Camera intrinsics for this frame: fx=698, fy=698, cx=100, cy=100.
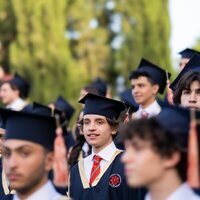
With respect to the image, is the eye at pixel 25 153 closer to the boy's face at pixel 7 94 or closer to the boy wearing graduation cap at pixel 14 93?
the boy wearing graduation cap at pixel 14 93

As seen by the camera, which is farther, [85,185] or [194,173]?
[85,185]

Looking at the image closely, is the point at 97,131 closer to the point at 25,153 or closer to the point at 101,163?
the point at 101,163

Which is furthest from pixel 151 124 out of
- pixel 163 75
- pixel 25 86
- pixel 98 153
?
pixel 25 86

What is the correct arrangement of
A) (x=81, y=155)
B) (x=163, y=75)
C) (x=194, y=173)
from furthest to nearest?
(x=163, y=75) < (x=81, y=155) < (x=194, y=173)

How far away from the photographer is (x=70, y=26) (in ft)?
85.3

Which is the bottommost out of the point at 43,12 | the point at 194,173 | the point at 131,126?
the point at 194,173

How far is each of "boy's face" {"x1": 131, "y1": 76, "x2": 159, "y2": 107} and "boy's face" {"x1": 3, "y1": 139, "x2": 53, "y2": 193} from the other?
13.3 ft

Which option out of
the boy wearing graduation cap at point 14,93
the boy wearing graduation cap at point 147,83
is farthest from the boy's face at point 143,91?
the boy wearing graduation cap at point 14,93

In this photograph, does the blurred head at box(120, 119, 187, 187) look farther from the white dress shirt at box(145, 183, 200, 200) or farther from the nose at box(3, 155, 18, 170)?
the nose at box(3, 155, 18, 170)

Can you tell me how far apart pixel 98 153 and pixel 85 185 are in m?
0.31

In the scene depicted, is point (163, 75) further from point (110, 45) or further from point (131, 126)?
point (110, 45)

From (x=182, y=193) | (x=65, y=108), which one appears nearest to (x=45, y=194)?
(x=182, y=193)

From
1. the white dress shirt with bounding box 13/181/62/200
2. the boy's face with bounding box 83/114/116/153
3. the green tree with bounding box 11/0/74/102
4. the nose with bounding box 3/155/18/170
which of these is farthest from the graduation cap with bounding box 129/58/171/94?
the green tree with bounding box 11/0/74/102

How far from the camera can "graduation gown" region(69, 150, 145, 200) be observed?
5.99 m
